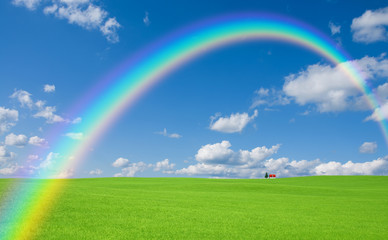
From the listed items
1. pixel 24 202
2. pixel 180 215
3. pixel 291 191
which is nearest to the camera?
pixel 180 215

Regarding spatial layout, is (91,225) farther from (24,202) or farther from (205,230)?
(24,202)

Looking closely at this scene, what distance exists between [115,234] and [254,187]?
29305 millimetres

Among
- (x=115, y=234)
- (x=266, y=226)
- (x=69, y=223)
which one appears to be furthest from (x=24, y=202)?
(x=266, y=226)

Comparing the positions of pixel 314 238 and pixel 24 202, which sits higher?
pixel 24 202

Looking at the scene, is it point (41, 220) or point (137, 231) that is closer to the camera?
point (137, 231)

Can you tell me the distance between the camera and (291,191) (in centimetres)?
3616

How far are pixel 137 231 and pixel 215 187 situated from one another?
1094 inches

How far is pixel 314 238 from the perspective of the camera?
1172cm

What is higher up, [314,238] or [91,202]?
[91,202]

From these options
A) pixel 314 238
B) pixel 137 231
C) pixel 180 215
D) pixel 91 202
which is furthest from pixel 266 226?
pixel 91 202

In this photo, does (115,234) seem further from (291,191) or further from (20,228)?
(291,191)

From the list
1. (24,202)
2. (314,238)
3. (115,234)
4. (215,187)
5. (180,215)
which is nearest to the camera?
(115,234)

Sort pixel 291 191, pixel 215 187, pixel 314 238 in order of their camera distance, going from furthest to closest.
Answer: pixel 215 187
pixel 291 191
pixel 314 238

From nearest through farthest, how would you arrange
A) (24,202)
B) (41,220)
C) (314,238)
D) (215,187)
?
(314,238) < (41,220) < (24,202) < (215,187)
